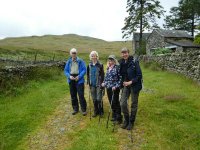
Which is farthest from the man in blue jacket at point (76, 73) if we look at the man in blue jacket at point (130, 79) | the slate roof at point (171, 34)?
the slate roof at point (171, 34)

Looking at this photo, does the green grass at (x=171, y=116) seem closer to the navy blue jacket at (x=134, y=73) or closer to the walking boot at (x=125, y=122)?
the walking boot at (x=125, y=122)

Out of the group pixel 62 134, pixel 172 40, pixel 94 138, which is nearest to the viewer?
pixel 94 138

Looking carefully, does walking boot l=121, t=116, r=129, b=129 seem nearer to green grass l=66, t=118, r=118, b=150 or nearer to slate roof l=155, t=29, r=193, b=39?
green grass l=66, t=118, r=118, b=150

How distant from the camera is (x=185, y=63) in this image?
18.4 metres

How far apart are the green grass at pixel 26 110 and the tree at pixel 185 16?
151 feet

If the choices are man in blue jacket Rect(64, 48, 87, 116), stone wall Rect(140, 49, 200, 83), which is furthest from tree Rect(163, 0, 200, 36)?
man in blue jacket Rect(64, 48, 87, 116)

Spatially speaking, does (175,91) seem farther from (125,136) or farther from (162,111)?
(125,136)

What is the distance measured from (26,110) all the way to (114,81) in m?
3.94

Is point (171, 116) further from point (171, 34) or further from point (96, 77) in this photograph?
point (171, 34)

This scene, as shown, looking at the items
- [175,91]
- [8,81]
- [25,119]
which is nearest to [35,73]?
[8,81]

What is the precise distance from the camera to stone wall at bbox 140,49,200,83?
16.4 m

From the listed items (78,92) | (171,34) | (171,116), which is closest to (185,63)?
(171,116)

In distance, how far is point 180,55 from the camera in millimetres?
19531

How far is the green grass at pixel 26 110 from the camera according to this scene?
9306 mm
